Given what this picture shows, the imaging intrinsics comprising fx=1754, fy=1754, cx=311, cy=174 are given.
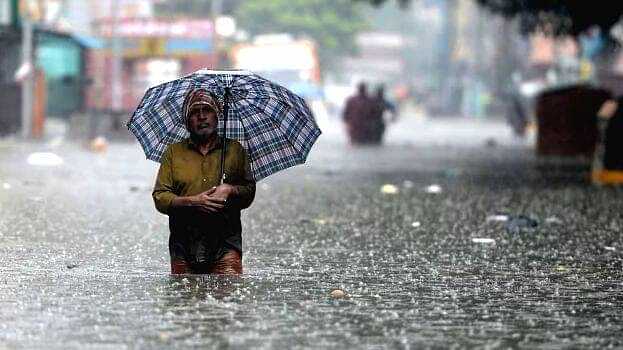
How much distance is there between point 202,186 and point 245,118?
0.72 m

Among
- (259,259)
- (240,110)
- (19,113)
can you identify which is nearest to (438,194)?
(259,259)

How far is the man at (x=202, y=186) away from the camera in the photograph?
10203mm

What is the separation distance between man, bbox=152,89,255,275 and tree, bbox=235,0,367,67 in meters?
96.6

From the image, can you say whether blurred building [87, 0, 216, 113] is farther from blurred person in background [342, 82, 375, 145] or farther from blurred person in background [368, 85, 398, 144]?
blurred person in background [368, 85, 398, 144]

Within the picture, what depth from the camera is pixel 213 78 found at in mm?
10562

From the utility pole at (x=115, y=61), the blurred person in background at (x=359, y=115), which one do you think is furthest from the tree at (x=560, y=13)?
the utility pole at (x=115, y=61)

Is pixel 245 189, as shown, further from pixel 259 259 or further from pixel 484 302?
pixel 259 259

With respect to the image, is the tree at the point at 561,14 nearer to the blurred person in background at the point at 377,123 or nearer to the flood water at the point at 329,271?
the blurred person in background at the point at 377,123

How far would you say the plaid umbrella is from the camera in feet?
34.9

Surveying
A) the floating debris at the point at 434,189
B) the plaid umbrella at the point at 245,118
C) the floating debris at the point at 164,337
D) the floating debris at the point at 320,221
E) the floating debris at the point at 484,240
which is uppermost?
the plaid umbrella at the point at 245,118

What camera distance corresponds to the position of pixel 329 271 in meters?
11.9

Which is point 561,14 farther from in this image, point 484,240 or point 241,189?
point 241,189

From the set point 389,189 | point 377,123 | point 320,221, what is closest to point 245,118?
point 320,221

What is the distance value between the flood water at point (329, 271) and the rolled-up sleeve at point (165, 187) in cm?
51
